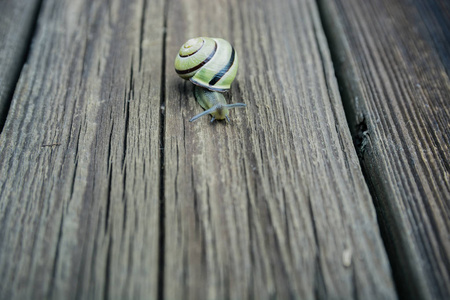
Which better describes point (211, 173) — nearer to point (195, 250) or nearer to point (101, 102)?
point (195, 250)

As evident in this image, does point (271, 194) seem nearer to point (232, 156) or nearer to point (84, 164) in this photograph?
point (232, 156)

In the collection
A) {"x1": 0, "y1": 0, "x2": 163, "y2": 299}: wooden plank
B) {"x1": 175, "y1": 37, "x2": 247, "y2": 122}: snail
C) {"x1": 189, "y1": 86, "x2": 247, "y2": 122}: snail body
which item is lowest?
{"x1": 0, "y1": 0, "x2": 163, "y2": 299}: wooden plank

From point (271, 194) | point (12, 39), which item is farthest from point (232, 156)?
point (12, 39)

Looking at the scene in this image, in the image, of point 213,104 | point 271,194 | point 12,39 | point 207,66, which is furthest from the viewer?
point 12,39

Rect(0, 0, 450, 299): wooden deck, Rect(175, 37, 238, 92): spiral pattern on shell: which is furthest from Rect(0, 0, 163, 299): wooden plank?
Rect(175, 37, 238, 92): spiral pattern on shell

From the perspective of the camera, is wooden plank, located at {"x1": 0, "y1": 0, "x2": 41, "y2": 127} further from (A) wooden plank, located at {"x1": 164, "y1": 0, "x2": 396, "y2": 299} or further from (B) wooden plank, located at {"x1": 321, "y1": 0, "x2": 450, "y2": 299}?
(B) wooden plank, located at {"x1": 321, "y1": 0, "x2": 450, "y2": 299}

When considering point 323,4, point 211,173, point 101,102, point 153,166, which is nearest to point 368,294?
point 211,173
